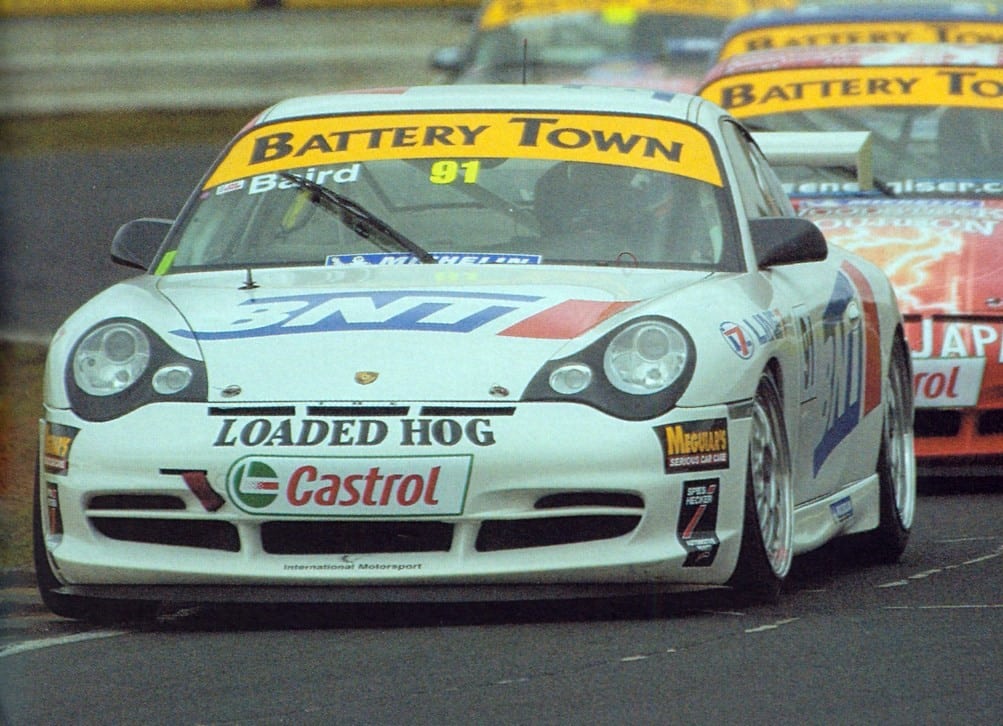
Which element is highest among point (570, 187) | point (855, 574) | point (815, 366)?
point (570, 187)

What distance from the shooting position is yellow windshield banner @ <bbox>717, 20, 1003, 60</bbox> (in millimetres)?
13602

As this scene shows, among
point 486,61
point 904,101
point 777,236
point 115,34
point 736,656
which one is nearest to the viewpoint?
point 736,656

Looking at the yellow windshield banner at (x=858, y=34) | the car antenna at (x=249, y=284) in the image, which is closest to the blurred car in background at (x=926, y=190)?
the yellow windshield banner at (x=858, y=34)

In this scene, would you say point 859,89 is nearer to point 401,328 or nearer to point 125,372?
point 401,328

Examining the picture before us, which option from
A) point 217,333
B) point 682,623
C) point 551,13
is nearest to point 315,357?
point 217,333

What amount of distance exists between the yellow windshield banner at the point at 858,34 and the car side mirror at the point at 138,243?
23.1ft

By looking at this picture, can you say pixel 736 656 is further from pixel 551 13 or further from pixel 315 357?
pixel 551 13

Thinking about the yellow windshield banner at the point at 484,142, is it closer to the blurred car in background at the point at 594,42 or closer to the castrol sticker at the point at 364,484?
the castrol sticker at the point at 364,484

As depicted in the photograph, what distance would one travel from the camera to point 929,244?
9273mm

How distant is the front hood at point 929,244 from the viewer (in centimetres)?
894

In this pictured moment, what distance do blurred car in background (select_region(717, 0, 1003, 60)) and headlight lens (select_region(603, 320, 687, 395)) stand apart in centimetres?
786

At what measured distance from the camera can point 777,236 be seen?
6566 mm

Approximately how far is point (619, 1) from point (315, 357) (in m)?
13.4

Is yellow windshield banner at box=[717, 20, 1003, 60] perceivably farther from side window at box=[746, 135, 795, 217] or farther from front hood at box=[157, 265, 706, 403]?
front hood at box=[157, 265, 706, 403]
